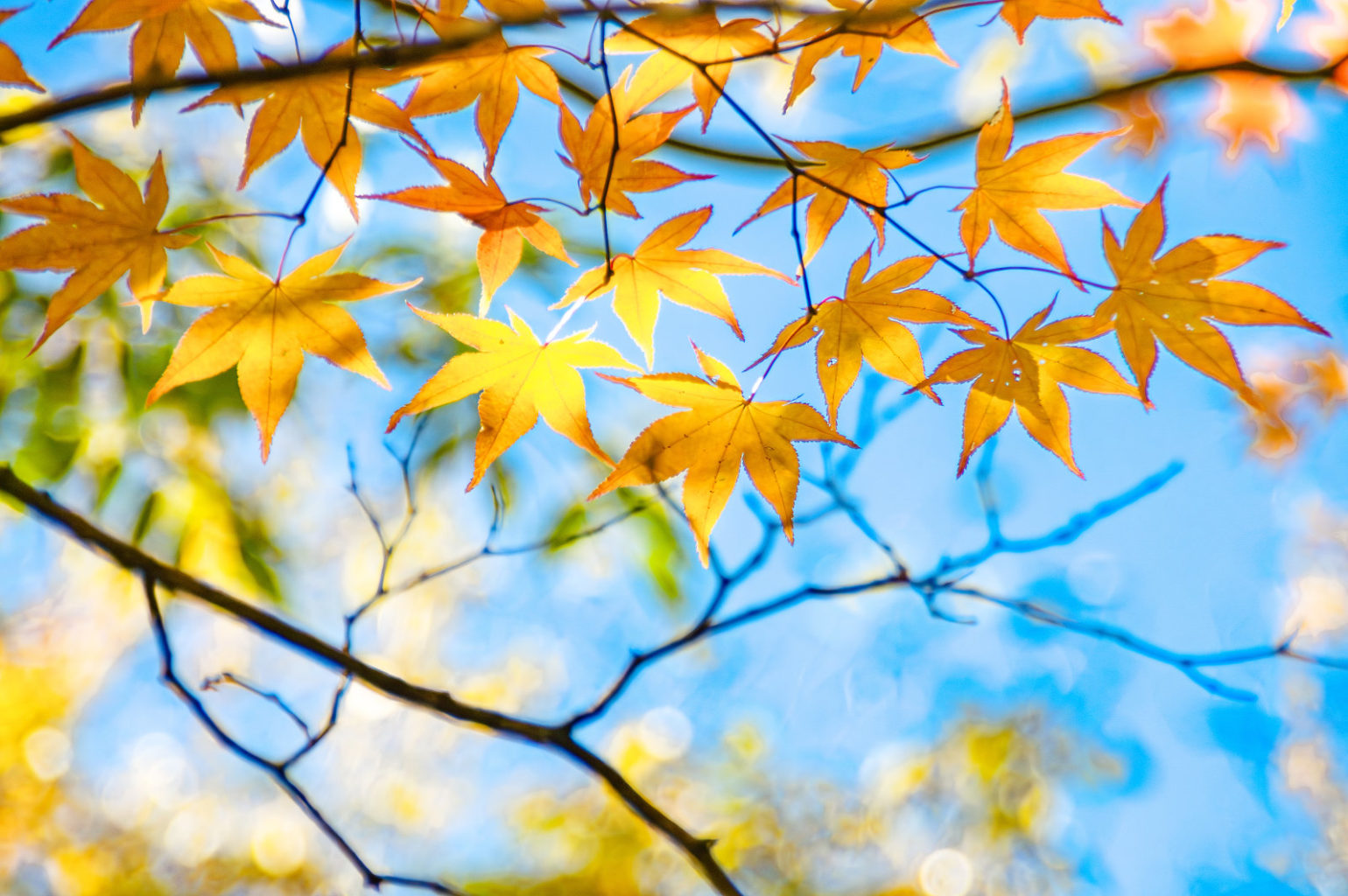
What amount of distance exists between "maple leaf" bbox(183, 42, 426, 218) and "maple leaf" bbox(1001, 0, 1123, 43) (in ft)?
2.09

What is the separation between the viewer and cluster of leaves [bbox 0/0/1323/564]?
0.78 meters

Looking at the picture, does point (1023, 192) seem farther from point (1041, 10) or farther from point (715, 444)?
point (715, 444)

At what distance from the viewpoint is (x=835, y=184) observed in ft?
2.81

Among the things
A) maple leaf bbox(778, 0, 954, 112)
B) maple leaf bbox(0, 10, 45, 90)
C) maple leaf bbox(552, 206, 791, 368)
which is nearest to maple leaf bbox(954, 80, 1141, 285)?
maple leaf bbox(778, 0, 954, 112)

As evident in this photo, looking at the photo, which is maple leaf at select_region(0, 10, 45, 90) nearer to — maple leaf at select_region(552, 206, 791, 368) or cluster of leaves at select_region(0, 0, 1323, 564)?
cluster of leaves at select_region(0, 0, 1323, 564)

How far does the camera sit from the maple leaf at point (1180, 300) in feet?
2.49

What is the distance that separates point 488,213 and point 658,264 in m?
0.19

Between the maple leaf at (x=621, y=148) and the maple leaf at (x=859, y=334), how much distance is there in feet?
0.70

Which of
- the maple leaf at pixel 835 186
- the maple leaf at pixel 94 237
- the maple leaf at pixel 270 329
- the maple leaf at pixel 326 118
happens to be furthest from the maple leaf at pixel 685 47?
the maple leaf at pixel 94 237

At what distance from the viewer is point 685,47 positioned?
0.83 meters

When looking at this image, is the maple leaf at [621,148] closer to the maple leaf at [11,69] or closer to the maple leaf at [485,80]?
the maple leaf at [485,80]

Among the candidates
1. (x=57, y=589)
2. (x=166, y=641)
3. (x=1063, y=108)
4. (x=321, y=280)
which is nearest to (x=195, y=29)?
(x=321, y=280)

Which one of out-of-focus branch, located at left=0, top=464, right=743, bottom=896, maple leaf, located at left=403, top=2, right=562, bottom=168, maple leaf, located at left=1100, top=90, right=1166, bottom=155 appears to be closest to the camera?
out-of-focus branch, located at left=0, top=464, right=743, bottom=896

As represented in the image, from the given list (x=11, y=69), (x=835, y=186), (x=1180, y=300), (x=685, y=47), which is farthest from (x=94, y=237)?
(x=1180, y=300)
